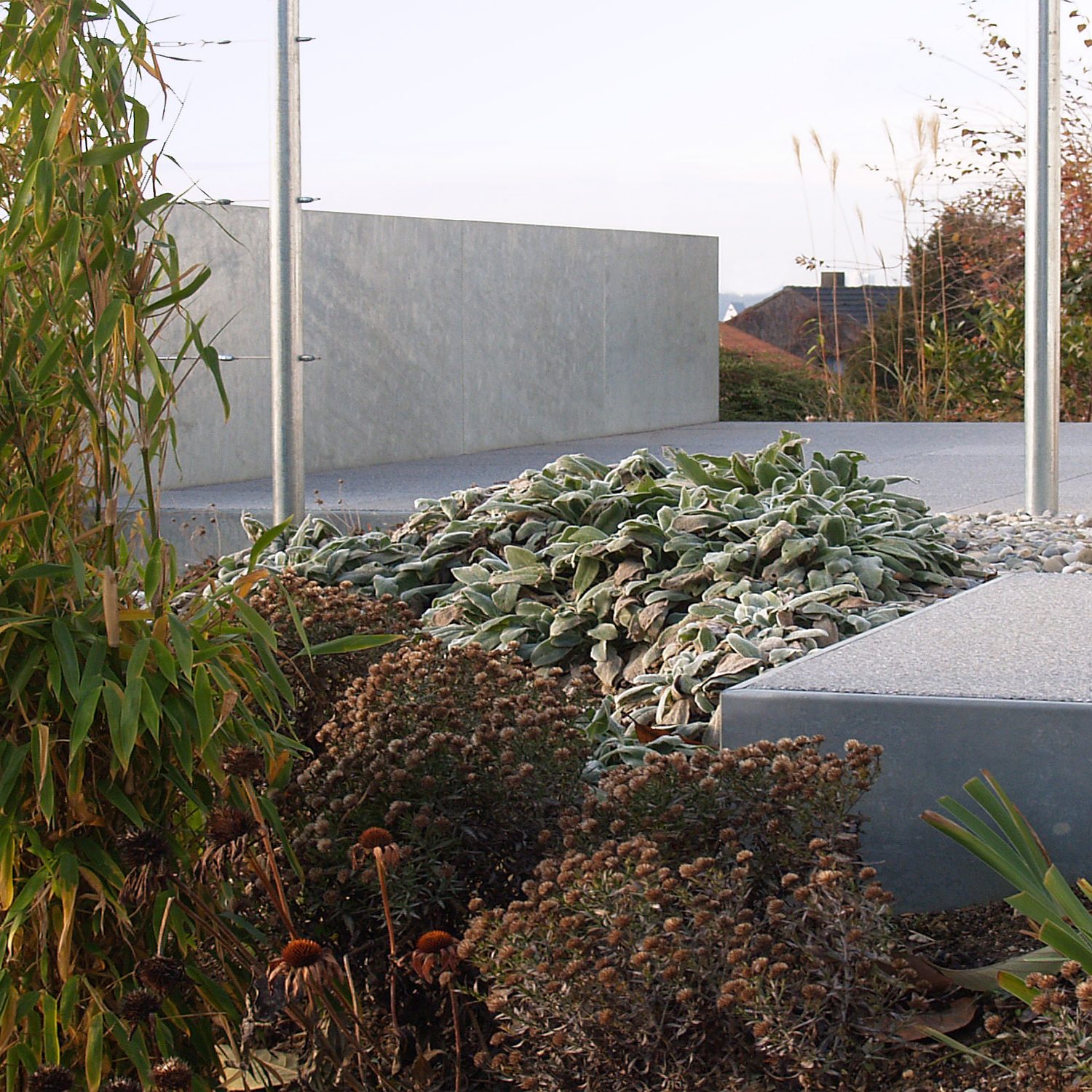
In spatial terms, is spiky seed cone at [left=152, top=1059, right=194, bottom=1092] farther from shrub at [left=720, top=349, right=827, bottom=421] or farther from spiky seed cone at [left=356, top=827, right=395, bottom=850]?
shrub at [left=720, top=349, right=827, bottom=421]

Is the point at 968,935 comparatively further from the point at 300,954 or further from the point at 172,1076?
the point at 172,1076

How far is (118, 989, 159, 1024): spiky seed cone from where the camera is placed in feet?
4.47

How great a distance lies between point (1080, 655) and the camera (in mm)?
2375

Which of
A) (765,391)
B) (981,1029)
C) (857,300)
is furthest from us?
(857,300)

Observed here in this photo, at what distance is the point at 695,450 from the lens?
8.27 m

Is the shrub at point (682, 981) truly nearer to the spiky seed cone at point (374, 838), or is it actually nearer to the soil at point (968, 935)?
the spiky seed cone at point (374, 838)

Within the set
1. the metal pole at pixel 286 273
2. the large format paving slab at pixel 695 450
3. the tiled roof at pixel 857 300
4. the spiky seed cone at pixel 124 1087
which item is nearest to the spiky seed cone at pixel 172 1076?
the spiky seed cone at pixel 124 1087

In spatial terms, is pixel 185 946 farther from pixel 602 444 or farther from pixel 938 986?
pixel 602 444

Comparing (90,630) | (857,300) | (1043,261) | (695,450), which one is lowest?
(90,630)

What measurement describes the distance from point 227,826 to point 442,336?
23.2 ft

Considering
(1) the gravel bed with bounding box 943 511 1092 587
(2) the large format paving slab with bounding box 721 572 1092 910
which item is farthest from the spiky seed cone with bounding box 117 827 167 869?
(1) the gravel bed with bounding box 943 511 1092 587

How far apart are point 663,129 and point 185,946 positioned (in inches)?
489

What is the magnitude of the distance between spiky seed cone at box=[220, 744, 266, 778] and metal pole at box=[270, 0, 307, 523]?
325 cm

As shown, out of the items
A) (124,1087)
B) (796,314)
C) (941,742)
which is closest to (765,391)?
(796,314)
